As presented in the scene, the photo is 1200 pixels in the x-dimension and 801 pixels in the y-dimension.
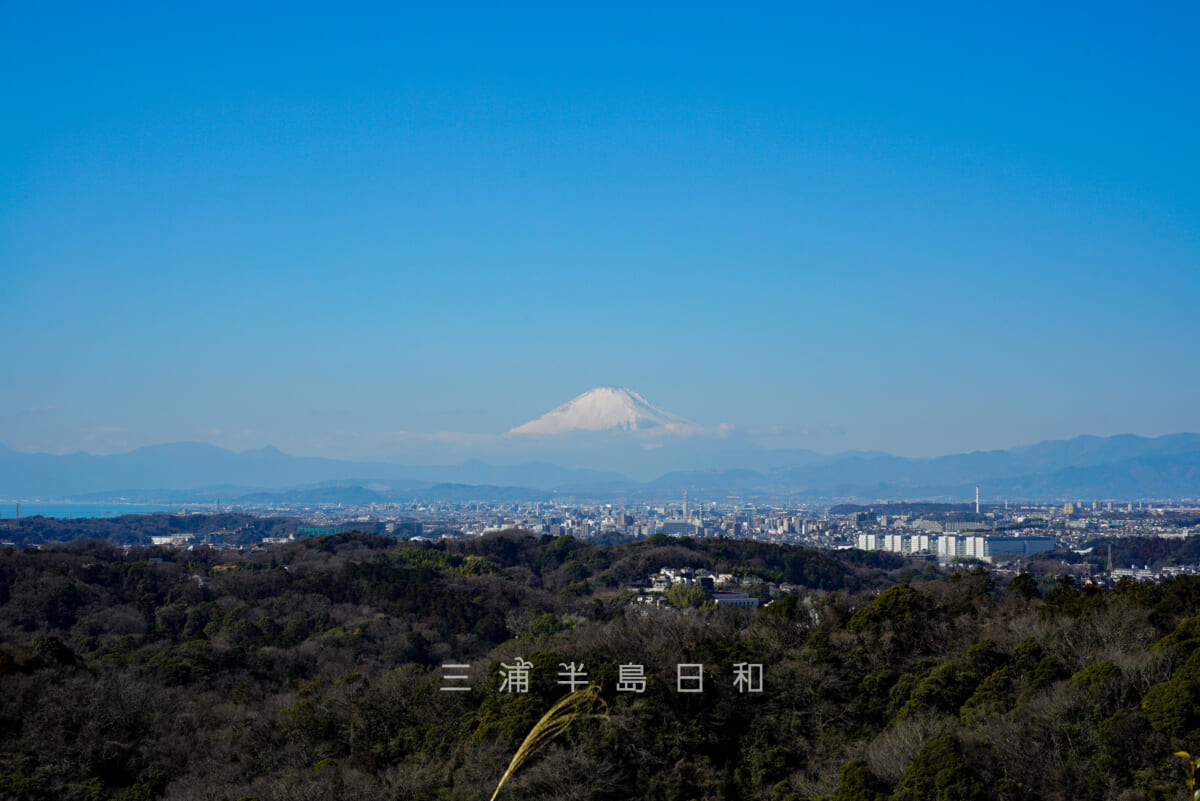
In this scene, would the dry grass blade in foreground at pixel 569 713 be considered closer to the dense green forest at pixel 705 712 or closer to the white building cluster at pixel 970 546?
the dense green forest at pixel 705 712

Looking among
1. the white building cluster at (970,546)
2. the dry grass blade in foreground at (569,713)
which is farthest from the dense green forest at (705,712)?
the white building cluster at (970,546)

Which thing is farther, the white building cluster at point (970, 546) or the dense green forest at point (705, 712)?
the white building cluster at point (970, 546)

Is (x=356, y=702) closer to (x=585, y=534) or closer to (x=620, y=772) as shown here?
(x=620, y=772)

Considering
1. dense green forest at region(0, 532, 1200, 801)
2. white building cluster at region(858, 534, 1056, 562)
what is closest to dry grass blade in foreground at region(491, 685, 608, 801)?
dense green forest at region(0, 532, 1200, 801)

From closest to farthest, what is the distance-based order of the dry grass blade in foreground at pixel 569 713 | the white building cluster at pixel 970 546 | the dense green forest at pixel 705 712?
the dense green forest at pixel 705 712 → the dry grass blade in foreground at pixel 569 713 → the white building cluster at pixel 970 546

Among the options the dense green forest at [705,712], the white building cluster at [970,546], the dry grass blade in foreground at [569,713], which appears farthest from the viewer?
the white building cluster at [970,546]

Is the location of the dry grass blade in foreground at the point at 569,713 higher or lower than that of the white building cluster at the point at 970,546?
higher

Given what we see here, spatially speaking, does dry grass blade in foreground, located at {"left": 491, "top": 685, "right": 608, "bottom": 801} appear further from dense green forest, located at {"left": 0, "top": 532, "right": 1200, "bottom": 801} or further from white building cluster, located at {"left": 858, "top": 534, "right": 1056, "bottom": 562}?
white building cluster, located at {"left": 858, "top": 534, "right": 1056, "bottom": 562}

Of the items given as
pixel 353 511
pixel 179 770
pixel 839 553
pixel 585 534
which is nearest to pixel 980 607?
pixel 179 770

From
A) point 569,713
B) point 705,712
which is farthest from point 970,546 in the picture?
point 569,713
